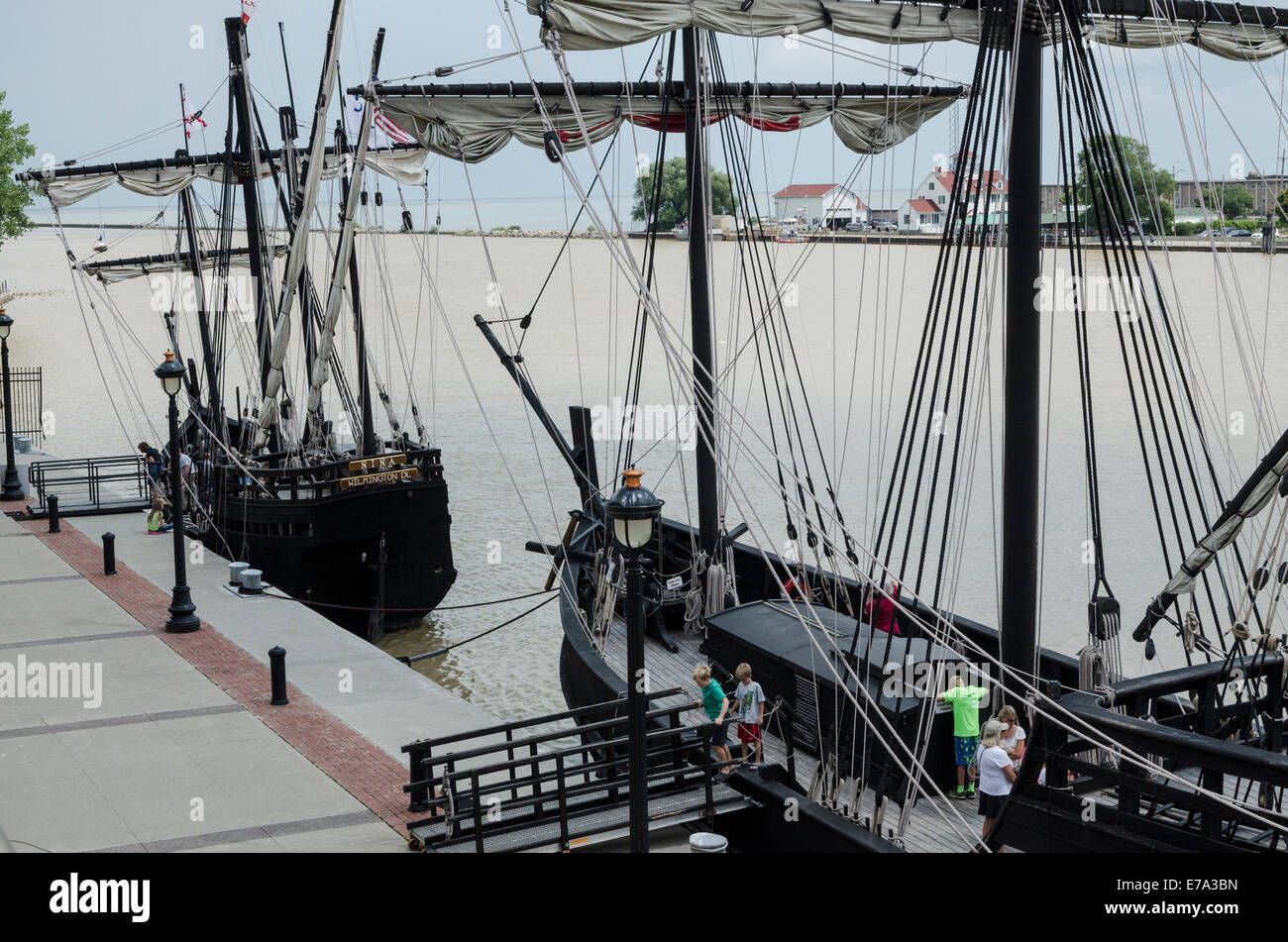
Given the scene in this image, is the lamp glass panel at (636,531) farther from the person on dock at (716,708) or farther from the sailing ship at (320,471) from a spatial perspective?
the sailing ship at (320,471)

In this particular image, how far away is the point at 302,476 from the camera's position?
2517cm

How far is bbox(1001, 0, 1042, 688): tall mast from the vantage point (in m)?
11.4

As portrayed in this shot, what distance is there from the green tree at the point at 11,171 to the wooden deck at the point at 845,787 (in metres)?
51.5

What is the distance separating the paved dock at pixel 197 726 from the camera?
42.6 ft

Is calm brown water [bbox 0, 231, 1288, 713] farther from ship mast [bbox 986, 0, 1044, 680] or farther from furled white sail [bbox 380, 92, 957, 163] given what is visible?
furled white sail [bbox 380, 92, 957, 163]

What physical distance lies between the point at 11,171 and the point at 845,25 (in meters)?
54.7

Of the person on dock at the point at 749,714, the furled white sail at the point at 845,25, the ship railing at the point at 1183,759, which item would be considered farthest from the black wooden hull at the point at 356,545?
the ship railing at the point at 1183,759

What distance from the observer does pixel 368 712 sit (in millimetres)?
16391

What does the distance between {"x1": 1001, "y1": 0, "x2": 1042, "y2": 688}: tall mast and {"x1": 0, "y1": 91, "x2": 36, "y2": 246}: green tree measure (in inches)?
2243

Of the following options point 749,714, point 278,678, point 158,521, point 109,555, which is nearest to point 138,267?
point 158,521

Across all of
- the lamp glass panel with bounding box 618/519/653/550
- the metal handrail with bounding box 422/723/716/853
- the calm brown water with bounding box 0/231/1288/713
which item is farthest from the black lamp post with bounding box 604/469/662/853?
the metal handrail with bounding box 422/723/716/853

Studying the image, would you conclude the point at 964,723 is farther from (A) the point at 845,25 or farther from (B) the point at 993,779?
(A) the point at 845,25

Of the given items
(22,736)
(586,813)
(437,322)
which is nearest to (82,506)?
(22,736)
